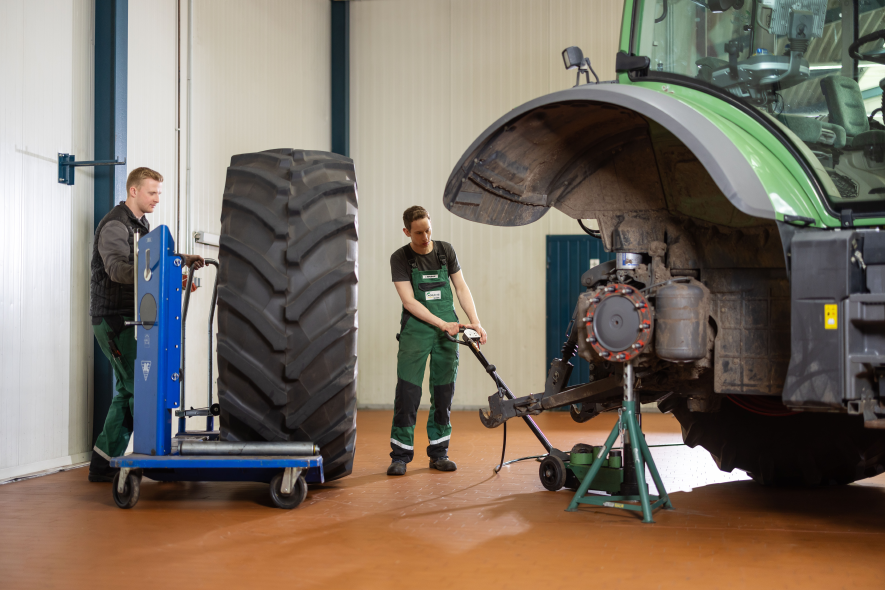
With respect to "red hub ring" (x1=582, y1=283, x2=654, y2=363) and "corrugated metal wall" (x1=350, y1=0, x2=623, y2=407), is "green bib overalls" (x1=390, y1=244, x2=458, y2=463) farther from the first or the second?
"corrugated metal wall" (x1=350, y1=0, x2=623, y2=407)

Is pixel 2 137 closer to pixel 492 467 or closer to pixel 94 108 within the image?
pixel 94 108

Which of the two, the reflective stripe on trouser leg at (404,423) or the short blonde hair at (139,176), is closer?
the short blonde hair at (139,176)

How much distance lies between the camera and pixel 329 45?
32.9 ft

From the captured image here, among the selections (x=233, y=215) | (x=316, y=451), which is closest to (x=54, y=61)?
(x=233, y=215)

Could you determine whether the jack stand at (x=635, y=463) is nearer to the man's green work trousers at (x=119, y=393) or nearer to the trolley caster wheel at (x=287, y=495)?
the trolley caster wheel at (x=287, y=495)

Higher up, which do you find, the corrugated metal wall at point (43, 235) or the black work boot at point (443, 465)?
the corrugated metal wall at point (43, 235)

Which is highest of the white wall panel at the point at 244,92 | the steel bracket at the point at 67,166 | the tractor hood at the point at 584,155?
the white wall panel at the point at 244,92

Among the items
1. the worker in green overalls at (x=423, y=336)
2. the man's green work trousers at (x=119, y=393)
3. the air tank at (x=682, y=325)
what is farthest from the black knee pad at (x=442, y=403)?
the air tank at (x=682, y=325)

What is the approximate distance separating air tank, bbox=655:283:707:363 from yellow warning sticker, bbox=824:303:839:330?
58cm

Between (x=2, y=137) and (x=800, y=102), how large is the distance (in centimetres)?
433

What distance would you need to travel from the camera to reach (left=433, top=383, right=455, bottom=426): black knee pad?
511 cm

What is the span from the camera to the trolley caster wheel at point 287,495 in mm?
3711

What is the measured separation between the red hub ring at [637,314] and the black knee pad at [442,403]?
71.3 inches

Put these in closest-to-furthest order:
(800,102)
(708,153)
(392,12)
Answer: (708,153), (800,102), (392,12)
